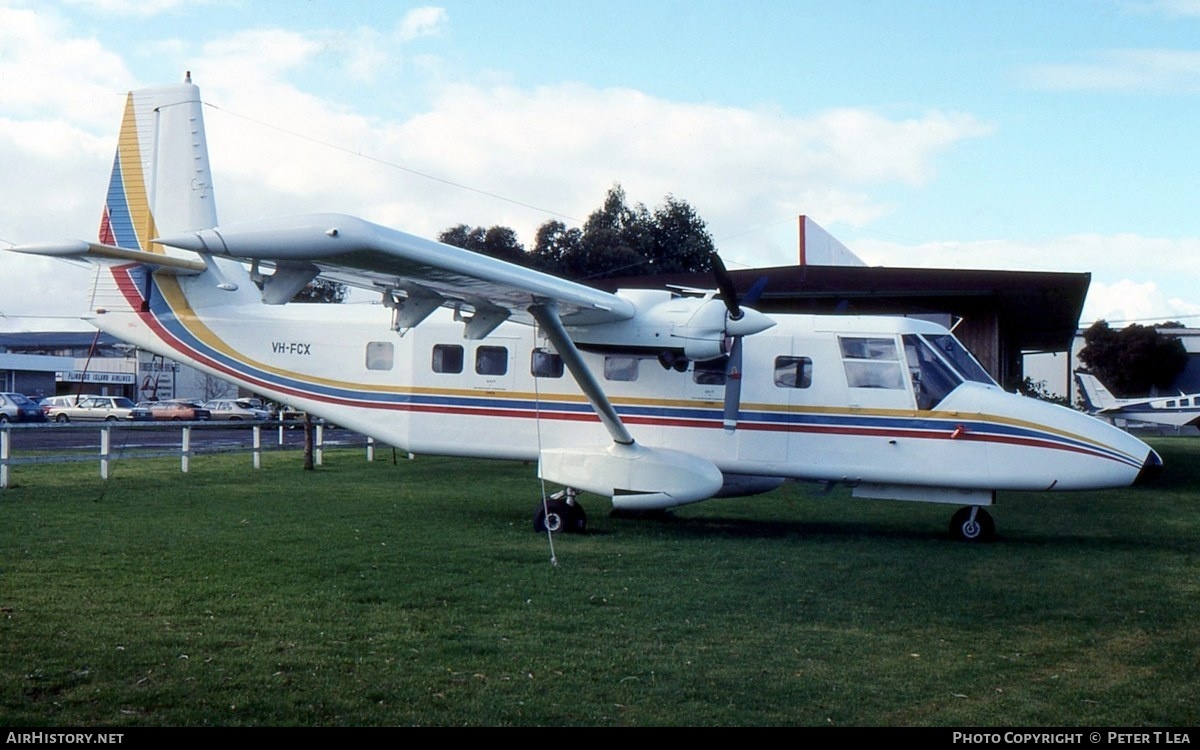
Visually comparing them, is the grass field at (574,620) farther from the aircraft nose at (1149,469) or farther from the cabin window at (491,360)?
the cabin window at (491,360)

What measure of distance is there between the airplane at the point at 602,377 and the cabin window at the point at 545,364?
0.03 meters

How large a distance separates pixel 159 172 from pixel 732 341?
8.31 m

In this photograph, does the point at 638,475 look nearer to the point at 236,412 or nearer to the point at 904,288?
the point at 904,288

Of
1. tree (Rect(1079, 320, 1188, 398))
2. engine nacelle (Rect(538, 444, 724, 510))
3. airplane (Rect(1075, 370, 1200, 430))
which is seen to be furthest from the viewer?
tree (Rect(1079, 320, 1188, 398))

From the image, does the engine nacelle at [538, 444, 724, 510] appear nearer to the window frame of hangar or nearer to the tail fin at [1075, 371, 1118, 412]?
the window frame of hangar

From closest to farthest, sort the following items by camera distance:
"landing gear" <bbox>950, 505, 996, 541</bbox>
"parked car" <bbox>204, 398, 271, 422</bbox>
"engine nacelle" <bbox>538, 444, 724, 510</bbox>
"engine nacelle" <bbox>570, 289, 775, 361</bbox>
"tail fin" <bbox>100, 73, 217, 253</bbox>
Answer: "engine nacelle" <bbox>570, 289, 775, 361</bbox>
"engine nacelle" <bbox>538, 444, 724, 510</bbox>
"landing gear" <bbox>950, 505, 996, 541</bbox>
"tail fin" <bbox>100, 73, 217, 253</bbox>
"parked car" <bbox>204, 398, 271, 422</bbox>

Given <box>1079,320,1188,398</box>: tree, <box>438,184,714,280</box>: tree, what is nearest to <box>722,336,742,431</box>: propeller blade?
<box>438,184,714,280</box>: tree

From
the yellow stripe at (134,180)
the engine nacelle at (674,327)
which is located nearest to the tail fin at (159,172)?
the yellow stripe at (134,180)

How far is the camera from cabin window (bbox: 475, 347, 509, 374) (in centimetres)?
1339

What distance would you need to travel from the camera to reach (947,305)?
23609mm

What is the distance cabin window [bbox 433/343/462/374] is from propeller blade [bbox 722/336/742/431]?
3610 mm

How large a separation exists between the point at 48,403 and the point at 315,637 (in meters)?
51.4

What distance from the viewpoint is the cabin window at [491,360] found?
13.4 metres
